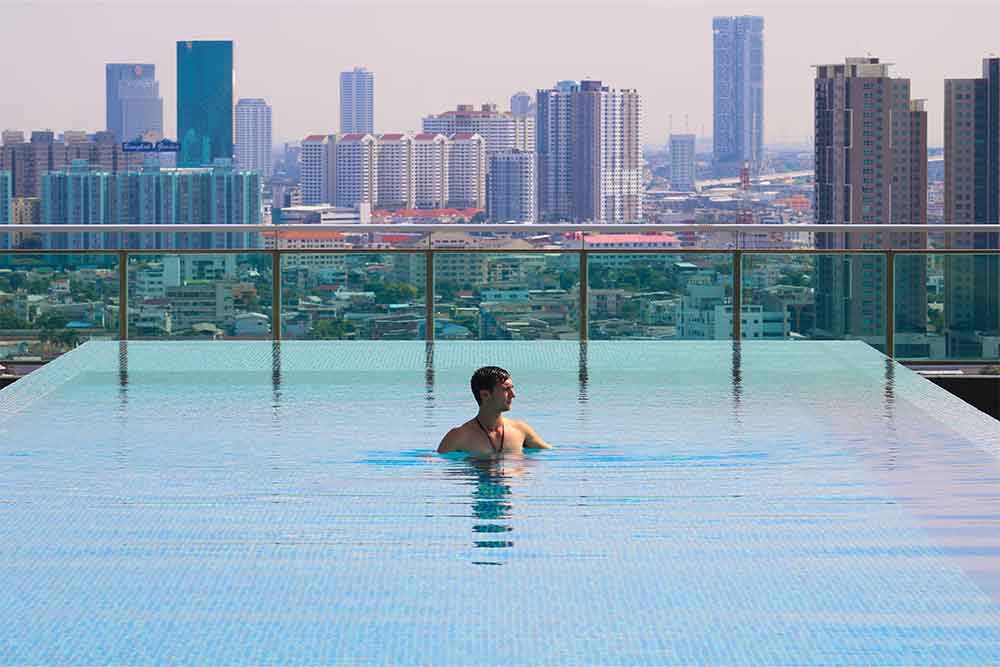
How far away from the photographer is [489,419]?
5.35 metres

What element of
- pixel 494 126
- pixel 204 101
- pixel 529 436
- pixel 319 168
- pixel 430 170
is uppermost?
pixel 204 101

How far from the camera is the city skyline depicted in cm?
8175

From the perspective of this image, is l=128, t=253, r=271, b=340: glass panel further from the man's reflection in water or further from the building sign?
the building sign

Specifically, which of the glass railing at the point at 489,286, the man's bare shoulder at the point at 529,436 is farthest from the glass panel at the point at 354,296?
the man's bare shoulder at the point at 529,436

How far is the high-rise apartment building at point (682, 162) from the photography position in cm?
7938

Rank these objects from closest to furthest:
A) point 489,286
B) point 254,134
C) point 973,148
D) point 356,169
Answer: point 489,286 < point 973,148 < point 254,134 < point 356,169

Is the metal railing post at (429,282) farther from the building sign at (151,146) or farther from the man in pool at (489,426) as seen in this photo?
the building sign at (151,146)

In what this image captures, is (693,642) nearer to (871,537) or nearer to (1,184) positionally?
(871,537)

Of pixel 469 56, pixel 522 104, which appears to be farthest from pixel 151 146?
pixel 522 104

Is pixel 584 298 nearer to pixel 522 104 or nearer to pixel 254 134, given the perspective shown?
pixel 254 134

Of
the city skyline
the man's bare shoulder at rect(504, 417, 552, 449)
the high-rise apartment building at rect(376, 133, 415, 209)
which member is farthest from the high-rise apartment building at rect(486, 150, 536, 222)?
the man's bare shoulder at rect(504, 417, 552, 449)

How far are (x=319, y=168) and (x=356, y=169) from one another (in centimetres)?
262

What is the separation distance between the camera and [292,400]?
22.4 ft

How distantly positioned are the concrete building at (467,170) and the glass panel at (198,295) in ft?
271
